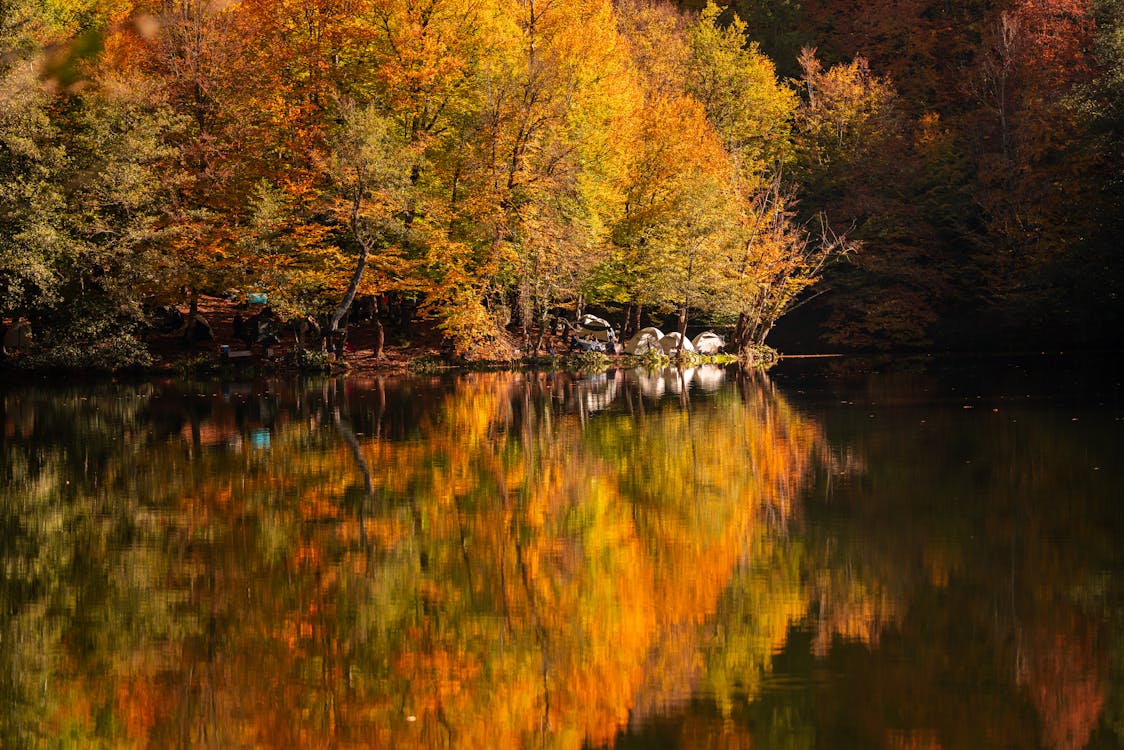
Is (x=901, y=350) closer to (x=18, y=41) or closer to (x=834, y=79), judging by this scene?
(x=834, y=79)

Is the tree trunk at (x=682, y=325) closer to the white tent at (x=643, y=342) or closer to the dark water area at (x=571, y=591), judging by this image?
the white tent at (x=643, y=342)

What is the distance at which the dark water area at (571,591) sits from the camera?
19.9ft

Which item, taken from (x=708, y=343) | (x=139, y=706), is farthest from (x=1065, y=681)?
(x=708, y=343)

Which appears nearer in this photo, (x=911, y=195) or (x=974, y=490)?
(x=974, y=490)

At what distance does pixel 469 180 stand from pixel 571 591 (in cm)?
3282

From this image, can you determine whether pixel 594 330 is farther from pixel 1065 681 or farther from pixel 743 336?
pixel 1065 681

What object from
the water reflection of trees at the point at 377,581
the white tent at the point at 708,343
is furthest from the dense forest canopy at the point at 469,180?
the water reflection of trees at the point at 377,581

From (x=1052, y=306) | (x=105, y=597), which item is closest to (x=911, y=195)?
(x=1052, y=306)

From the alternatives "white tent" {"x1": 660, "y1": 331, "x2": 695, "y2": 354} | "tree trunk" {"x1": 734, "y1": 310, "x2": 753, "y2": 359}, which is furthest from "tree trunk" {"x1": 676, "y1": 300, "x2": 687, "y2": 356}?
"tree trunk" {"x1": 734, "y1": 310, "x2": 753, "y2": 359}

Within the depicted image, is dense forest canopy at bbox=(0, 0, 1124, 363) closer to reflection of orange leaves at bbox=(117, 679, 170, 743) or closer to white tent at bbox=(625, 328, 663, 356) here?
white tent at bbox=(625, 328, 663, 356)

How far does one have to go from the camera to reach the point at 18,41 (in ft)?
115

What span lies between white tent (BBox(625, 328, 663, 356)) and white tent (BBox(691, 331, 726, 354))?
2069mm

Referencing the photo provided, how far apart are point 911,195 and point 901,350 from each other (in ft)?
22.1

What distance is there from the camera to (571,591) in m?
8.65
